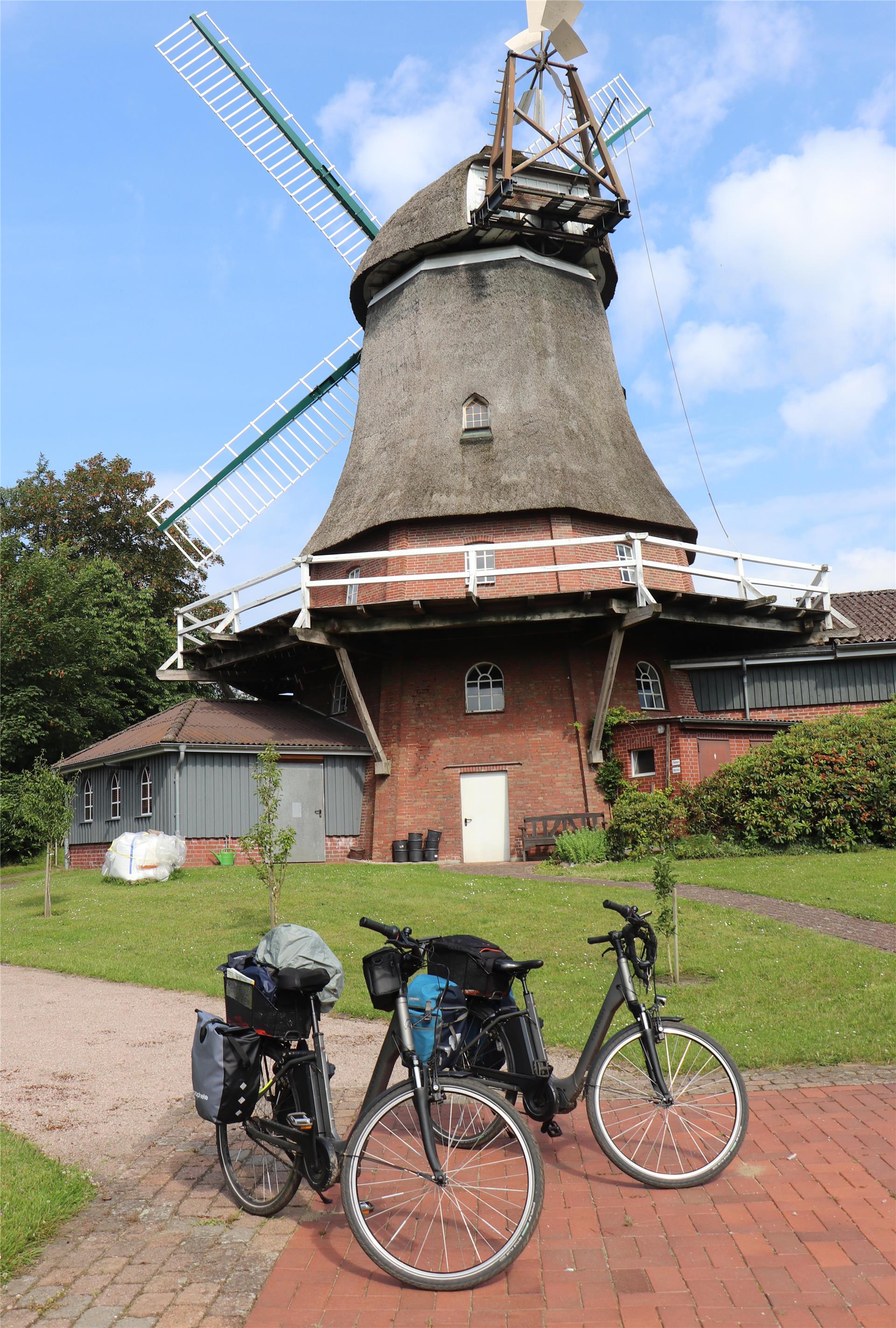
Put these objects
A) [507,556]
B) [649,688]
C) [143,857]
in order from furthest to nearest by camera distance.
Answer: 1. [649,688]
2. [507,556]
3. [143,857]

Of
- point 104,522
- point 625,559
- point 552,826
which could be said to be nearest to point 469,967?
point 552,826

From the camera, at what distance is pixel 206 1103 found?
167 inches

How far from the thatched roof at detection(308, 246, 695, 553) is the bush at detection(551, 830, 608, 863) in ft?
20.9

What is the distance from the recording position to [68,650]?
95.6ft

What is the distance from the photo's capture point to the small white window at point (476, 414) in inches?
827

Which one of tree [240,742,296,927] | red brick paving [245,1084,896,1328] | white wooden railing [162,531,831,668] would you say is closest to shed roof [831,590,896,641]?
white wooden railing [162,531,831,668]

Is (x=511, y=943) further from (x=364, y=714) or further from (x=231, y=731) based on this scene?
(x=231, y=731)

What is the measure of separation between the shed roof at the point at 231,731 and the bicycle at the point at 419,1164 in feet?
51.6

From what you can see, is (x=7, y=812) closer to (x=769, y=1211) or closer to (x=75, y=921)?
(x=75, y=921)

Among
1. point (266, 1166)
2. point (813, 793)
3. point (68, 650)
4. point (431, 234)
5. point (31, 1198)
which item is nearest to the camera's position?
point (31, 1198)

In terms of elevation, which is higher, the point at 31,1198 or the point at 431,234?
the point at 431,234

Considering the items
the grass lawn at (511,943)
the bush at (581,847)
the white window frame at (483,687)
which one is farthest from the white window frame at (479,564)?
the grass lawn at (511,943)

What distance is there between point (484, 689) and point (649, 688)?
354cm

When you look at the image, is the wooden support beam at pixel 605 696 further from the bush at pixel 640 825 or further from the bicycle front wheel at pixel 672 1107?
the bicycle front wheel at pixel 672 1107
